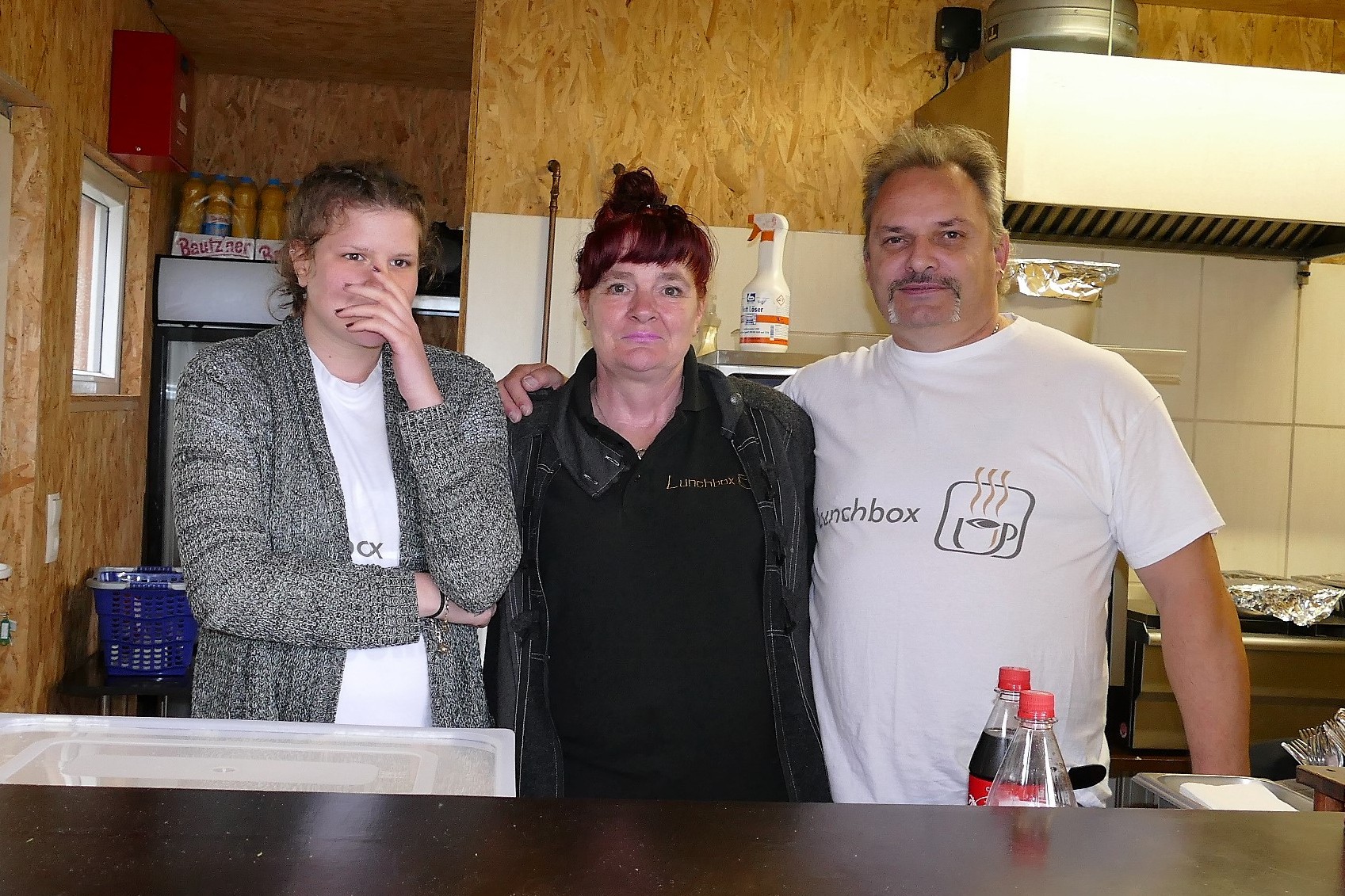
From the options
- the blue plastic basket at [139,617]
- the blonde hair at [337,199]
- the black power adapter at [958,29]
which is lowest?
the blue plastic basket at [139,617]

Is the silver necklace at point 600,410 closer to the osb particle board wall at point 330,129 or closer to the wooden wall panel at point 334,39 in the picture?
the wooden wall panel at point 334,39

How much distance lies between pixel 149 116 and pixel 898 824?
12.7 ft

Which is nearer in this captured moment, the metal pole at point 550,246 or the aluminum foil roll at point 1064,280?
the aluminum foil roll at point 1064,280

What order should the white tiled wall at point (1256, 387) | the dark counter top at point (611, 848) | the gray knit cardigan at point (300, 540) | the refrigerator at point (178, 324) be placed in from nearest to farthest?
the dark counter top at point (611, 848), the gray knit cardigan at point (300, 540), the white tiled wall at point (1256, 387), the refrigerator at point (178, 324)

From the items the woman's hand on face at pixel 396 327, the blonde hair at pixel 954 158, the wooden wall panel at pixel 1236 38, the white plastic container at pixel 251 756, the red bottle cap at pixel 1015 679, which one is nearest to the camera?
the white plastic container at pixel 251 756

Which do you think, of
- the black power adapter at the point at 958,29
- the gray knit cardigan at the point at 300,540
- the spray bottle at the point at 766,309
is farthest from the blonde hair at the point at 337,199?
the black power adapter at the point at 958,29

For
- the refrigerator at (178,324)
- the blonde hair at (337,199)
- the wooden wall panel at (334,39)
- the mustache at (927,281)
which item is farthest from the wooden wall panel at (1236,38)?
the refrigerator at (178,324)

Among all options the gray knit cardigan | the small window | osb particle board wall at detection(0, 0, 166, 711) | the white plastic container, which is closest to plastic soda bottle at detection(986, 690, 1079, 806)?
the white plastic container

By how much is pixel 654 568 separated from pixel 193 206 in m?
3.52

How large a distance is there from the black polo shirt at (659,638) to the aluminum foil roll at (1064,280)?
5.21 ft

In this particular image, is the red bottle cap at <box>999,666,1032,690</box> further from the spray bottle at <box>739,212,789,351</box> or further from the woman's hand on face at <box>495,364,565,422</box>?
the spray bottle at <box>739,212,789,351</box>

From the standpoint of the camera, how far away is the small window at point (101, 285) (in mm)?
3912

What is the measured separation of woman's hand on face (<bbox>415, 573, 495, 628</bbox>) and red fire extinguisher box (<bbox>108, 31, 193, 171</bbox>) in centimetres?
274

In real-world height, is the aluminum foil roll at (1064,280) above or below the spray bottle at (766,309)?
above
